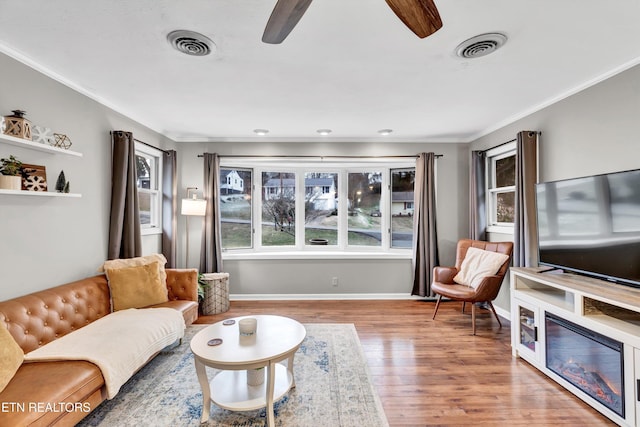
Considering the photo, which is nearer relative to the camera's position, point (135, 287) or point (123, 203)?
point (135, 287)

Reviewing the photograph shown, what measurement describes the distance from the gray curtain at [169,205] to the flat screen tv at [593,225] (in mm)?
4218

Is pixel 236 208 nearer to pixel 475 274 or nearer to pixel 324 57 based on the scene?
pixel 324 57

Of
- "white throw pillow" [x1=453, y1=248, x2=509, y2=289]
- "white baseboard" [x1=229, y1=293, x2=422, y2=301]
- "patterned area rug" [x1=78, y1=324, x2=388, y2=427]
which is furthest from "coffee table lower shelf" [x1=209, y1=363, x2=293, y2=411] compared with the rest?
"white throw pillow" [x1=453, y1=248, x2=509, y2=289]

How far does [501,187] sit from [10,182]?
486 centimetres

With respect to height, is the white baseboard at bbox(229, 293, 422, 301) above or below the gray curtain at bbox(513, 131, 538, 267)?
below

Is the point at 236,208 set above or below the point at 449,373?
above

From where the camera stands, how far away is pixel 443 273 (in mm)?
3779

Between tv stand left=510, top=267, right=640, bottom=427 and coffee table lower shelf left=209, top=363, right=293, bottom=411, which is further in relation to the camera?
coffee table lower shelf left=209, top=363, right=293, bottom=411

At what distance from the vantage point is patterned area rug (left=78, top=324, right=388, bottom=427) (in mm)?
1850

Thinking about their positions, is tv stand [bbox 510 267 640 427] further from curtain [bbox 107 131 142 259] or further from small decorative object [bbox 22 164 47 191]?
small decorative object [bbox 22 164 47 191]

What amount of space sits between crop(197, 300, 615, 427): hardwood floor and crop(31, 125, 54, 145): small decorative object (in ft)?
7.90

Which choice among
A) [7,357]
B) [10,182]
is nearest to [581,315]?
[7,357]

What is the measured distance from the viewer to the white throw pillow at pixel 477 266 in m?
3.25

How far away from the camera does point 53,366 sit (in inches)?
66.4
